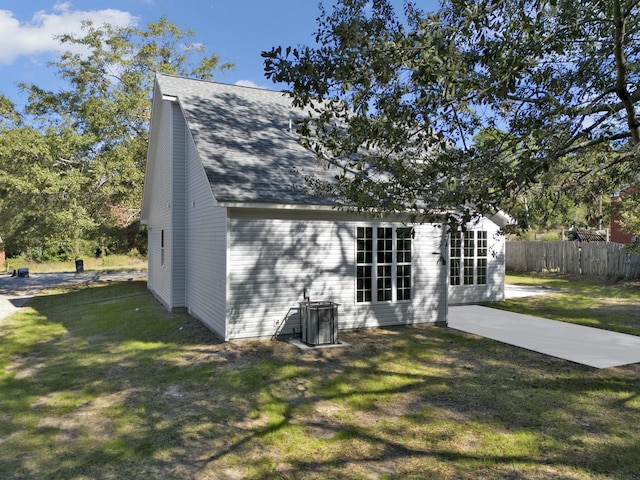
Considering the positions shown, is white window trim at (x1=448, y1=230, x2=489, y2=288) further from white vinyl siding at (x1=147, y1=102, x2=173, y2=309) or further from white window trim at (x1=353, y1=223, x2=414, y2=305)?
white vinyl siding at (x1=147, y1=102, x2=173, y2=309)

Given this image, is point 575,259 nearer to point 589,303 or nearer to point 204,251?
point 589,303

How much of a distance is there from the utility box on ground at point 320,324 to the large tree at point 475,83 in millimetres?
3570

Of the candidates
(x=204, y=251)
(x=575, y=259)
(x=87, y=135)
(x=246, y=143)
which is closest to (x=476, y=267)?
(x=246, y=143)

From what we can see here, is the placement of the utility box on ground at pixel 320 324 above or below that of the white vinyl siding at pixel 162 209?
below

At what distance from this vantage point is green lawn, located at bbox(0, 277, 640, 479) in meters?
4.47

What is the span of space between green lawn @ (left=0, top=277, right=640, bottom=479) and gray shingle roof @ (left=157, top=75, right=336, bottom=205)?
3260mm

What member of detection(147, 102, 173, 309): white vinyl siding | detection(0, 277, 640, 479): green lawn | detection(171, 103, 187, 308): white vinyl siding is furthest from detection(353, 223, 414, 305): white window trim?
detection(147, 102, 173, 309): white vinyl siding

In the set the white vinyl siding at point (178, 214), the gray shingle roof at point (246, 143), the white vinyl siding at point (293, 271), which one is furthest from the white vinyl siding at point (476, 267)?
the white vinyl siding at point (178, 214)

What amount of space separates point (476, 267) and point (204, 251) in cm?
904

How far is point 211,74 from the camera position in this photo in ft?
94.7

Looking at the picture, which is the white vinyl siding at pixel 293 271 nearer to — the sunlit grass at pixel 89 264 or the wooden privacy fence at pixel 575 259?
the wooden privacy fence at pixel 575 259

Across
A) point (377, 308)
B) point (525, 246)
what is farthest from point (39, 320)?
point (525, 246)

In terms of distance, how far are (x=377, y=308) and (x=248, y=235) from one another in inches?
147

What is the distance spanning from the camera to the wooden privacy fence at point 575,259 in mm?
20859
